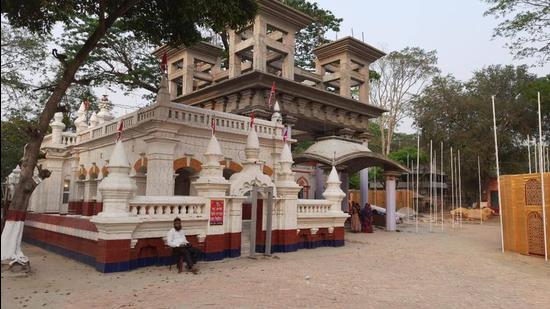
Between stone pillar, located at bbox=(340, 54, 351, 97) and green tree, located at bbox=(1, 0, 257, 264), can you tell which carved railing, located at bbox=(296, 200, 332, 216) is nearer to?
green tree, located at bbox=(1, 0, 257, 264)

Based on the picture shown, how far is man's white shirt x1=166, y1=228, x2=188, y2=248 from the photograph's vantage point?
8.89 m

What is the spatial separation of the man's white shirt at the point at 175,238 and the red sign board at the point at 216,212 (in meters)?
1.17

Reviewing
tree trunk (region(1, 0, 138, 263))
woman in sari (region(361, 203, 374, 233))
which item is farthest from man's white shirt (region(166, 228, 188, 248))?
woman in sari (region(361, 203, 374, 233))

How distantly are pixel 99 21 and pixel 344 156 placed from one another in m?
10.9

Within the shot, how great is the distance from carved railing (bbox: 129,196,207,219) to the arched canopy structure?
7.29 metres

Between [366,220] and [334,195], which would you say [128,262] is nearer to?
[334,195]

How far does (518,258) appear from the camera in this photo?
1188 centimetres

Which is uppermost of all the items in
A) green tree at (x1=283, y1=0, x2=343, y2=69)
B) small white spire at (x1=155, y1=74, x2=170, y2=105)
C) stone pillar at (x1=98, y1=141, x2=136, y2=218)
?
green tree at (x1=283, y1=0, x2=343, y2=69)

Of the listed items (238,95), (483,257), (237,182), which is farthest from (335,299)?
(238,95)

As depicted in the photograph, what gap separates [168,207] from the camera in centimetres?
954

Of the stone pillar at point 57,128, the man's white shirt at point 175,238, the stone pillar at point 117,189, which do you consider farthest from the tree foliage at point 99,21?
the stone pillar at point 57,128

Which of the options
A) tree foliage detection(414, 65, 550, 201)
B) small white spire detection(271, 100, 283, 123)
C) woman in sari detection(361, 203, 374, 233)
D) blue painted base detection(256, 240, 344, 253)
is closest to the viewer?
blue painted base detection(256, 240, 344, 253)

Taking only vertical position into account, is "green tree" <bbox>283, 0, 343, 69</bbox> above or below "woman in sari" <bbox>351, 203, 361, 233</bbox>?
above

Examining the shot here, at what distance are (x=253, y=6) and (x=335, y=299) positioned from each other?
7.70 m
